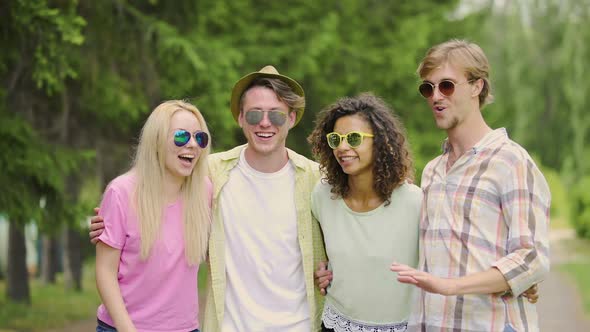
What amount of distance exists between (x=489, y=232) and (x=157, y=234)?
159 cm

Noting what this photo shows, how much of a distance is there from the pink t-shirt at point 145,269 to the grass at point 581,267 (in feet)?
33.3

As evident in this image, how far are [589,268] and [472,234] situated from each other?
53.2 feet

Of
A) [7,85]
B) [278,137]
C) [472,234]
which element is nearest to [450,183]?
[472,234]

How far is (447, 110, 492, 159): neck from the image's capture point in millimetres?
3498

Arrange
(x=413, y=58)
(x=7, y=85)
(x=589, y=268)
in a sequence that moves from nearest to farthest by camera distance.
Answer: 1. (x=7, y=85)
2. (x=413, y=58)
3. (x=589, y=268)

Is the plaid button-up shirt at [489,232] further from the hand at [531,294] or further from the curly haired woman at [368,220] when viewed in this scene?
the curly haired woman at [368,220]

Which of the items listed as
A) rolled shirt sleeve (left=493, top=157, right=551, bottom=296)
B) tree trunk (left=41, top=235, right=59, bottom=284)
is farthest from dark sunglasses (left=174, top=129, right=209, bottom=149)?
tree trunk (left=41, top=235, right=59, bottom=284)

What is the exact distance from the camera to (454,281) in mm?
3170

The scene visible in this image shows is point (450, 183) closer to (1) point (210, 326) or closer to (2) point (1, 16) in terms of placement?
(1) point (210, 326)

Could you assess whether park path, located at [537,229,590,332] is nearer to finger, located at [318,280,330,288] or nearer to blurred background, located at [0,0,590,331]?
blurred background, located at [0,0,590,331]

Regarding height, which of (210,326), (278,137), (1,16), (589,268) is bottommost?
(589,268)

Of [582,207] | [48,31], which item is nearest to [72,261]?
[48,31]

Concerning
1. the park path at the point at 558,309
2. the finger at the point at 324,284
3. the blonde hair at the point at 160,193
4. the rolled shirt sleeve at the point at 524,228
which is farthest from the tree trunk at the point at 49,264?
the rolled shirt sleeve at the point at 524,228

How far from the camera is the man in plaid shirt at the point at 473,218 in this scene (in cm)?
318
